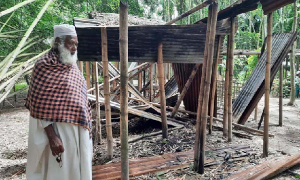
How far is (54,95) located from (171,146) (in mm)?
2595

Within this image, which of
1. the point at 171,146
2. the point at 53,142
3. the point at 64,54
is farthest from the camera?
the point at 171,146

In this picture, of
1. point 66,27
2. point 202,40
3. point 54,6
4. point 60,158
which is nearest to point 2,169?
point 60,158

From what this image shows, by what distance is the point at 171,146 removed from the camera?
13.1 ft

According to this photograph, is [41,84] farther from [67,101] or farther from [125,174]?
[125,174]

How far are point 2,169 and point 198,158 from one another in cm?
297

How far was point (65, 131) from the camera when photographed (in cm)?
202

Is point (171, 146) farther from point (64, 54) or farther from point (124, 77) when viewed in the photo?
point (64, 54)

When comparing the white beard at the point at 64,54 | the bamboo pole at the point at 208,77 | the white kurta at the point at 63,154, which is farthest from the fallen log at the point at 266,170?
the white beard at the point at 64,54

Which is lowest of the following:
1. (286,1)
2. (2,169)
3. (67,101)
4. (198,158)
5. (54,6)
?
(2,169)

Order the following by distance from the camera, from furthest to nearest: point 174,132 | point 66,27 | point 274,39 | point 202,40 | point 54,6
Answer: point 54,6
point 274,39
point 174,132
point 202,40
point 66,27

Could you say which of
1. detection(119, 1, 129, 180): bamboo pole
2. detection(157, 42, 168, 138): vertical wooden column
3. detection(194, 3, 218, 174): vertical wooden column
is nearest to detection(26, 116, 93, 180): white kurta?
detection(119, 1, 129, 180): bamboo pole

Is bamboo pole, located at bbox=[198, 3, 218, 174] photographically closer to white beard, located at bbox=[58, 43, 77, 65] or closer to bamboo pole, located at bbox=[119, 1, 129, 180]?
bamboo pole, located at bbox=[119, 1, 129, 180]

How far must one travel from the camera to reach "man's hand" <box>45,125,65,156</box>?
1944mm

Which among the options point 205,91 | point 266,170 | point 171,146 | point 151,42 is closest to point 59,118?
point 205,91
